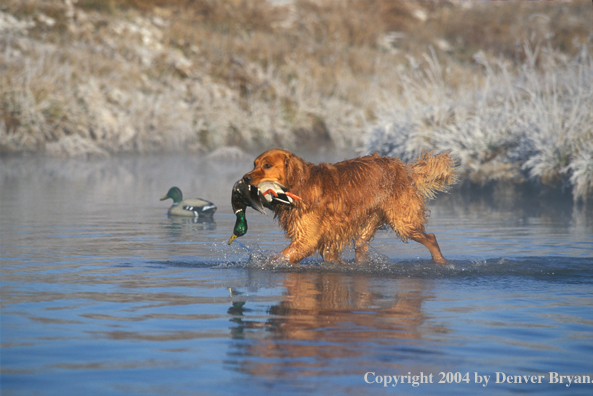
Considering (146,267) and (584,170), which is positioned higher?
(584,170)

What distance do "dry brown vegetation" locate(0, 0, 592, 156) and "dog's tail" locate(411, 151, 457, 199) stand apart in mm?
10542

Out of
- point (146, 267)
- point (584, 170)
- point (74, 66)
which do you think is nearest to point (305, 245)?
point (146, 267)

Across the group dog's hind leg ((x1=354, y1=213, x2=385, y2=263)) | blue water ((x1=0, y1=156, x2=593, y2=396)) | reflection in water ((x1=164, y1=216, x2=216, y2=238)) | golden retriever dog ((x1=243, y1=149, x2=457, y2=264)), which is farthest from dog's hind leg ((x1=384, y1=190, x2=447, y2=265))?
reflection in water ((x1=164, y1=216, x2=216, y2=238))

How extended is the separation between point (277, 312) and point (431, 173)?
2.76 meters

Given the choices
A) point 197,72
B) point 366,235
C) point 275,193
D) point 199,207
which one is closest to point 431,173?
point 366,235

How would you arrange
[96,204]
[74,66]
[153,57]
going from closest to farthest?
[96,204]
[74,66]
[153,57]

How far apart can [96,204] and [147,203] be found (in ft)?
2.82

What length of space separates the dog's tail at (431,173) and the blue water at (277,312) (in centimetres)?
76

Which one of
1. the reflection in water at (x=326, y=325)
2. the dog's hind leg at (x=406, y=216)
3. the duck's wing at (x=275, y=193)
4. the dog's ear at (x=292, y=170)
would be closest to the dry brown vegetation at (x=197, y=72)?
the dog's hind leg at (x=406, y=216)

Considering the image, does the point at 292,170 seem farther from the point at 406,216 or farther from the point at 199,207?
the point at 199,207

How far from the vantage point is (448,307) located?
5215 millimetres

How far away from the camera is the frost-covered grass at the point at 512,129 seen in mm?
12758

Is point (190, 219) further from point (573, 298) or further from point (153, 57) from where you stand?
point (153, 57)

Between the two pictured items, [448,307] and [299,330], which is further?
[448,307]
